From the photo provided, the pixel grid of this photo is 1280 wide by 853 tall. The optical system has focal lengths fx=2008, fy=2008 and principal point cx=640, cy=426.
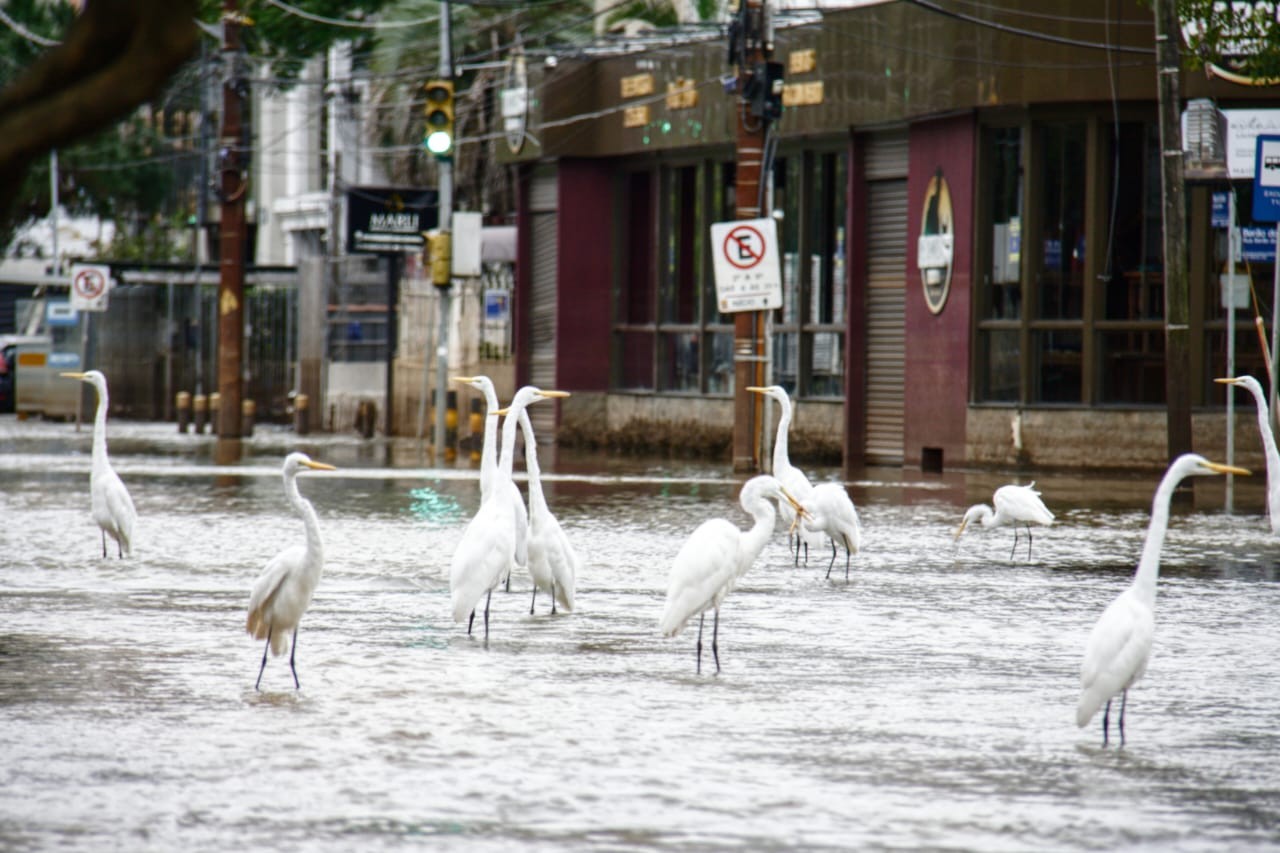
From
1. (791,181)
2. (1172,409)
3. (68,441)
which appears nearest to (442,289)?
(791,181)

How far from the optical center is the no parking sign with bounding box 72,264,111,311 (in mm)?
35500

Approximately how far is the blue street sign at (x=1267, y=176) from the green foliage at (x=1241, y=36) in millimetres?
1592

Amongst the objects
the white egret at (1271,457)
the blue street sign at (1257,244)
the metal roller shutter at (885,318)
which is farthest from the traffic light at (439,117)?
the white egret at (1271,457)

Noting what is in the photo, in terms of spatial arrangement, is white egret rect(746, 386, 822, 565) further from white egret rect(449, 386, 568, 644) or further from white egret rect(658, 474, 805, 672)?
white egret rect(658, 474, 805, 672)

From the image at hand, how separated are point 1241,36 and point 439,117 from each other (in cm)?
1039

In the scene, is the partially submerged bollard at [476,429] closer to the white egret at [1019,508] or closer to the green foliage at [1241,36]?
the green foliage at [1241,36]

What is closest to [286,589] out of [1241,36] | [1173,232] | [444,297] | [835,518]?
[835,518]

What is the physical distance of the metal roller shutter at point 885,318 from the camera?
27469 millimetres

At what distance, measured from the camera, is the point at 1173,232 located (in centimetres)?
1995

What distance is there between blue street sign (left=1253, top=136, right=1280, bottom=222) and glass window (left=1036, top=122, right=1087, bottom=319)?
616 cm

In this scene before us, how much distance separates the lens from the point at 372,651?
1040 cm

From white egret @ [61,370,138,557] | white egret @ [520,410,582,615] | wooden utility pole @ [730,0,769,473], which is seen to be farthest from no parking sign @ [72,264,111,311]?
white egret @ [520,410,582,615]

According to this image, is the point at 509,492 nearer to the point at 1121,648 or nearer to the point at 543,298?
A: the point at 1121,648

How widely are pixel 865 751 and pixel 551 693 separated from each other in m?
1.79
